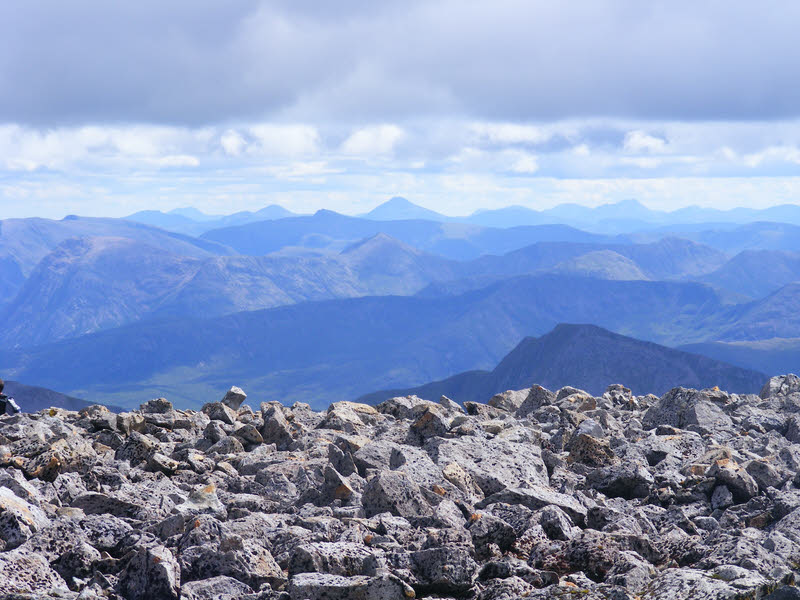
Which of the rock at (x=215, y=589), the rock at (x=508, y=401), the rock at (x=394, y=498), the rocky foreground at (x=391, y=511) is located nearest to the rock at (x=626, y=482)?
the rocky foreground at (x=391, y=511)

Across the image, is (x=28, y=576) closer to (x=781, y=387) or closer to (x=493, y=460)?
(x=493, y=460)

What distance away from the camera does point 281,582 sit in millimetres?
10367

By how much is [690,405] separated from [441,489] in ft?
45.9

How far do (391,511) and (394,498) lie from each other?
0.85 feet

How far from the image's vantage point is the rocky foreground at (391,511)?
992cm

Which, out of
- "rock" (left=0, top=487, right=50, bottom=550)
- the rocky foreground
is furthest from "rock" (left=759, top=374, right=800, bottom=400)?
"rock" (left=0, top=487, right=50, bottom=550)

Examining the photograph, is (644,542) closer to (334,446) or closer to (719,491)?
(719,491)

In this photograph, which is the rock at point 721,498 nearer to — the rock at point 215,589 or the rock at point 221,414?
the rock at point 215,589

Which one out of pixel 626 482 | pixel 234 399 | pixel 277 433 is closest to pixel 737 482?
pixel 626 482

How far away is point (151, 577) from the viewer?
9.74 meters

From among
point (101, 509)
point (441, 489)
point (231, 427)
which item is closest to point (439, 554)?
point (441, 489)

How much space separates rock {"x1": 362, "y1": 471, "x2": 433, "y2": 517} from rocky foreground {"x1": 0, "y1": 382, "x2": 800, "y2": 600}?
0.03 metres

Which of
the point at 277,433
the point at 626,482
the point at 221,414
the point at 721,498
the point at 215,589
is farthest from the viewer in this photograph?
the point at 221,414

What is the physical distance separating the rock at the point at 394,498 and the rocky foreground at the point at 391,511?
0.03 metres
